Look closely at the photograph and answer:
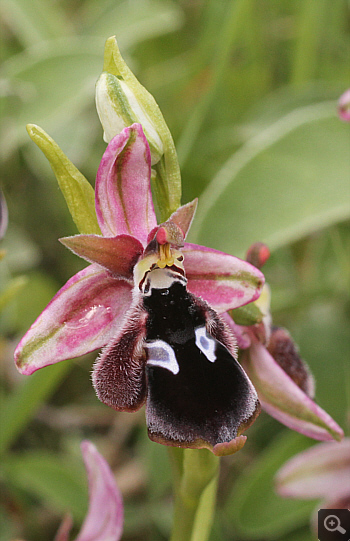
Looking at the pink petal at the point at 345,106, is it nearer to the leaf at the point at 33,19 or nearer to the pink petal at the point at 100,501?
the pink petal at the point at 100,501

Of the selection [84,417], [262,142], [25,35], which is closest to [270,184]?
[262,142]

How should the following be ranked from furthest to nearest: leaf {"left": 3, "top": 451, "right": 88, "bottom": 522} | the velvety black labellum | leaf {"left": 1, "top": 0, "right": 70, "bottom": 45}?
leaf {"left": 1, "top": 0, "right": 70, "bottom": 45}, leaf {"left": 3, "top": 451, "right": 88, "bottom": 522}, the velvety black labellum

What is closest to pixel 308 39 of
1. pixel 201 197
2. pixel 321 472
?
pixel 201 197

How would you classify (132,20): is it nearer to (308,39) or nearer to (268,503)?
(308,39)

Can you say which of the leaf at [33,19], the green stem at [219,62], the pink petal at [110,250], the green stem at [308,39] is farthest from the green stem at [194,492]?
the leaf at [33,19]

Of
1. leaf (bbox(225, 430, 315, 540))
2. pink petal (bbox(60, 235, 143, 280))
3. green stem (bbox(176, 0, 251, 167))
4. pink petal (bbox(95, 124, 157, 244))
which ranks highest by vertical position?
green stem (bbox(176, 0, 251, 167))

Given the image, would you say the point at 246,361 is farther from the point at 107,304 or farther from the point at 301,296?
the point at 301,296

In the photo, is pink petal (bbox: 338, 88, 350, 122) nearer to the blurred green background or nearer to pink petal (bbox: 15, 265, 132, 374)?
the blurred green background

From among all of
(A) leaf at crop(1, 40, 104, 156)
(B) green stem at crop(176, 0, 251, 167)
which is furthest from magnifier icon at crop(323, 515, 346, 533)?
(A) leaf at crop(1, 40, 104, 156)
